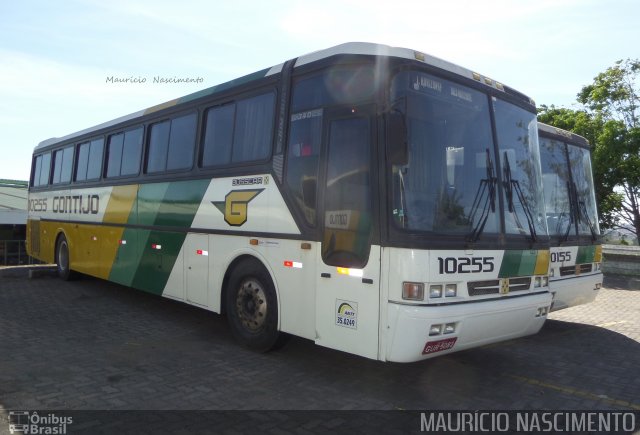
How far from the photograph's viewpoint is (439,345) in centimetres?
473

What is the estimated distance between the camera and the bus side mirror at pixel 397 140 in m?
4.69

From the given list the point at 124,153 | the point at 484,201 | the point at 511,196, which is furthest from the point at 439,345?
the point at 124,153

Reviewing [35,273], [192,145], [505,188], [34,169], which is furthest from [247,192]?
[34,169]

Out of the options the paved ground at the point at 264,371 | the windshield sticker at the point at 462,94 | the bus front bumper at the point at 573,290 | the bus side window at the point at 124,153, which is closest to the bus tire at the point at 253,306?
the paved ground at the point at 264,371

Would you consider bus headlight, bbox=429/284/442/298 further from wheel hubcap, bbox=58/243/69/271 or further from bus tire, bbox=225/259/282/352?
wheel hubcap, bbox=58/243/69/271

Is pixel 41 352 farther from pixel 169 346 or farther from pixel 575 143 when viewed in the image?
pixel 575 143

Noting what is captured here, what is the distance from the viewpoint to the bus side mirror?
469cm

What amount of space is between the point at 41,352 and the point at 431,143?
17.0 ft

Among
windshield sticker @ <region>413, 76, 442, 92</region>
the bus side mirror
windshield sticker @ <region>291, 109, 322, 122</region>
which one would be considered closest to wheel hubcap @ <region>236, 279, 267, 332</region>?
windshield sticker @ <region>291, 109, 322, 122</region>

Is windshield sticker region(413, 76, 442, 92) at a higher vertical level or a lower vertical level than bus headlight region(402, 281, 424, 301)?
higher

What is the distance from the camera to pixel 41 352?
20.4ft

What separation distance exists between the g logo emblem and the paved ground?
1662 millimetres

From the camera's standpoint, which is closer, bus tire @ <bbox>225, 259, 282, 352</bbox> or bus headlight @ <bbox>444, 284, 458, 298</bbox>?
bus headlight @ <bbox>444, 284, 458, 298</bbox>

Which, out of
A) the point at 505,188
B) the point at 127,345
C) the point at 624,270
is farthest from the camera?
the point at 624,270
